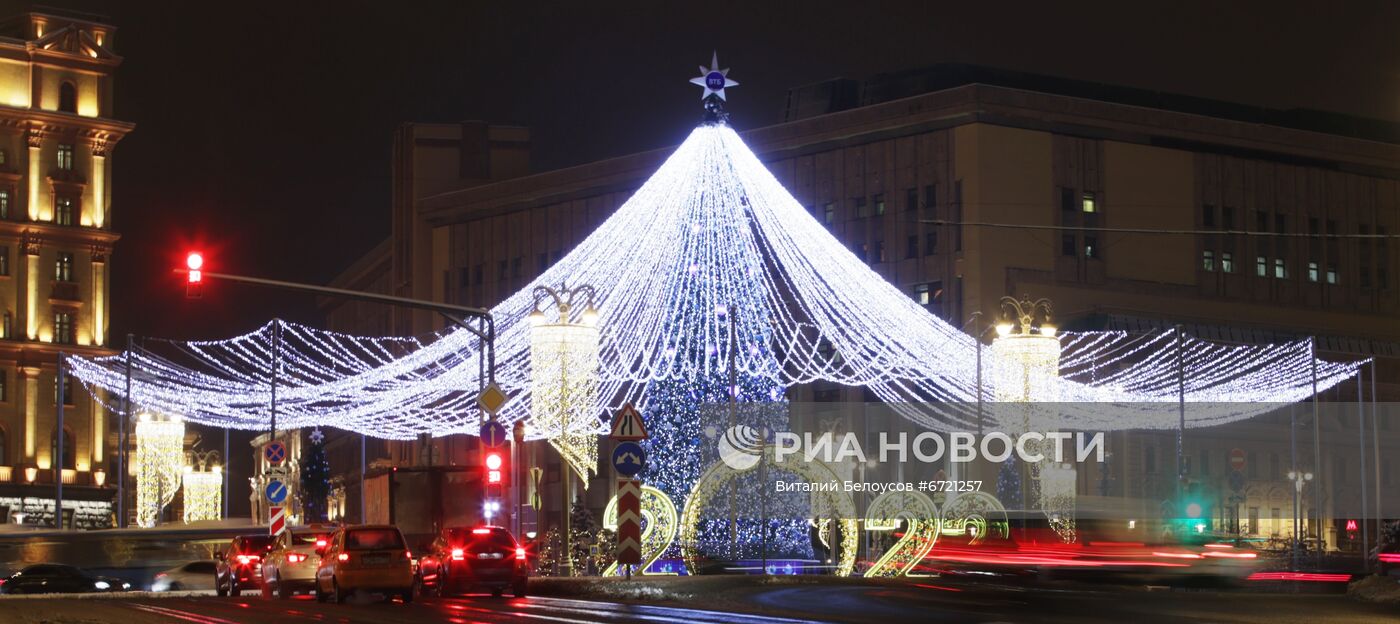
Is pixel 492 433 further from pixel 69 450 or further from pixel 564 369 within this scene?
pixel 69 450

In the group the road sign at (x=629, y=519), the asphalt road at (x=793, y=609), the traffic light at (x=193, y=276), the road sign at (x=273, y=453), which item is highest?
the traffic light at (x=193, y=276)

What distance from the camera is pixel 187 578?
49.6 m

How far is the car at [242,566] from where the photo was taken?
135 ft

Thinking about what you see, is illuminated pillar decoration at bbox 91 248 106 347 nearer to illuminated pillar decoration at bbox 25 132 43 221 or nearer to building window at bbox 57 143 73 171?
illuminated pillar decoration at bbox 25 132 43 221

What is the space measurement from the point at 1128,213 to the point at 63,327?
171 feet

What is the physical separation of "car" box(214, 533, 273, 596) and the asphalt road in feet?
13.7

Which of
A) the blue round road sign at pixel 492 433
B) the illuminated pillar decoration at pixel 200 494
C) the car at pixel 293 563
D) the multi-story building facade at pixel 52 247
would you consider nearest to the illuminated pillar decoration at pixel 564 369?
the blue round road sign at pixel 492 433

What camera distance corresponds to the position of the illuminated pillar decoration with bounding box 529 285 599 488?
4166 cm

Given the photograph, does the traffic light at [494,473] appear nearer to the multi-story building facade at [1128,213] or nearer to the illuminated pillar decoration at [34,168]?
the multi-story building facade at [1128,213]

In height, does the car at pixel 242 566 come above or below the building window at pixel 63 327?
below

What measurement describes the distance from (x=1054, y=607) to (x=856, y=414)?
6475cm

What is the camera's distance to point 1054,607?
3091 centimetres

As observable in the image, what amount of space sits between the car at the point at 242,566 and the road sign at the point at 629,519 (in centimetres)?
972

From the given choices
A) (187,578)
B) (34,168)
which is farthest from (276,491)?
(34,168)
